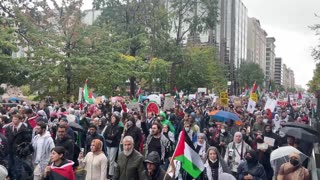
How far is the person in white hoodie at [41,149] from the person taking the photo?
747 centimetres

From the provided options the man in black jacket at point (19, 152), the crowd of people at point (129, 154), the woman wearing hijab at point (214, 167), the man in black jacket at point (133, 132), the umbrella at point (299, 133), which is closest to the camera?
the crowd of people at point (129, 154)

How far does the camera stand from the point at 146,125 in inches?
476

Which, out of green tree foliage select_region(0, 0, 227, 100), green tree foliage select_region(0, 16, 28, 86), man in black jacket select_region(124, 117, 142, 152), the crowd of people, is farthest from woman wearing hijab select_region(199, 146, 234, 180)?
green tree foliage select_region(0, 16, 28, 86)

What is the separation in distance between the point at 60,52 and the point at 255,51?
494ft

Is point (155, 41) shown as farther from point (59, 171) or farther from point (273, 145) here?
point (59, 171)

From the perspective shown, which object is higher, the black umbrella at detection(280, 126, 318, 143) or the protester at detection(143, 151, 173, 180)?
the black umbrella at detection(280, 126, 318, 143)

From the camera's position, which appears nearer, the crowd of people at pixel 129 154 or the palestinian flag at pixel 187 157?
the crowd of people at pixel 129 154

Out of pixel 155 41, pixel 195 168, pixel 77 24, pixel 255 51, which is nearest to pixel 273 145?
pixel 195 168

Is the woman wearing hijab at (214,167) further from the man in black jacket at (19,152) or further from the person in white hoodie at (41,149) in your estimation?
the man in black jacket at (19,152)

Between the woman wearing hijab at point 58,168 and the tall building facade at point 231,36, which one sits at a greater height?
the tall building facade at point 231,36

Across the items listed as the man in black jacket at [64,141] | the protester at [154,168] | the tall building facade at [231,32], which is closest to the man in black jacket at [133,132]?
the man in black jacket at [64,141]

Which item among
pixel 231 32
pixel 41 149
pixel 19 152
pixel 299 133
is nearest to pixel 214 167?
pixel 299 133

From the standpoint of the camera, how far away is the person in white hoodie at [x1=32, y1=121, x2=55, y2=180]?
747cm

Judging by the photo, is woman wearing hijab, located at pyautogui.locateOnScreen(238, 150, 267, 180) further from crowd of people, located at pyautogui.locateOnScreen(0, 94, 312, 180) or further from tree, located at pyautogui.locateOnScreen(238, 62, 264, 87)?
tree, located at pyautogui.locateOnScreen(238, 62, 264, 87)
